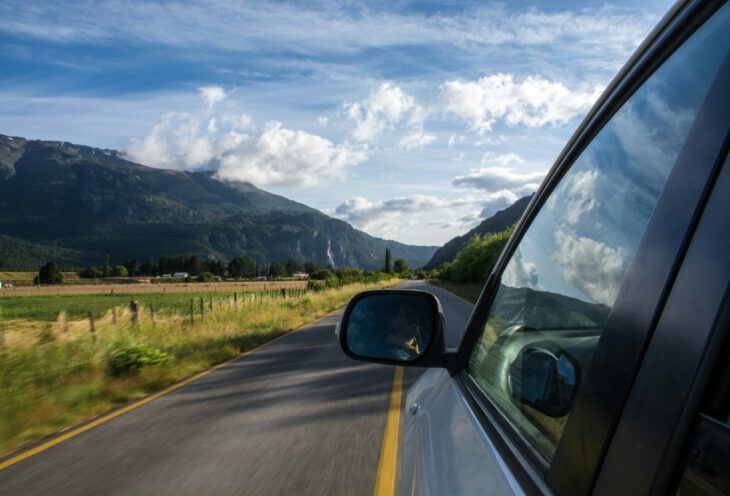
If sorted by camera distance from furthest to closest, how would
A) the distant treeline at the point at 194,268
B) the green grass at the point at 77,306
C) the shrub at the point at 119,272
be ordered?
the distant treeline at the point at 194,268, the shrub at the point at 119,272, the green grass at the point at 77,306

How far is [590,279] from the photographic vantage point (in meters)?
1.24

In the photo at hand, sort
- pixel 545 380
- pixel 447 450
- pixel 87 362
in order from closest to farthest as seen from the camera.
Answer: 1. pixel 545 380
2. pixel 447 450
3. pixel 87 362

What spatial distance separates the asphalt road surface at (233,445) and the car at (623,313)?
271 centimetres

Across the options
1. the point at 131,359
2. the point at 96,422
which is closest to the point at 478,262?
the point at 131,359

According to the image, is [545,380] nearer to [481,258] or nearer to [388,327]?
[388,327]

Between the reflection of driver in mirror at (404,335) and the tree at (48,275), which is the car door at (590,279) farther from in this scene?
the tree at (48,275)

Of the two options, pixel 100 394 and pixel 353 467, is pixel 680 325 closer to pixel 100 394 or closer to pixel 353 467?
pixel 353 467

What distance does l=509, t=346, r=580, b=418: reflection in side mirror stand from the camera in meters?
1.22

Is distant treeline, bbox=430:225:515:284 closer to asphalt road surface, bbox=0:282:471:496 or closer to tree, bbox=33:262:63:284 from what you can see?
asphalt road surface, bbox=0:282:471:496

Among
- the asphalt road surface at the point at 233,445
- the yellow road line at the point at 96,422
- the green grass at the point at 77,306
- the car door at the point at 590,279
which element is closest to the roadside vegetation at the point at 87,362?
the yellow road line at the point at 96,422

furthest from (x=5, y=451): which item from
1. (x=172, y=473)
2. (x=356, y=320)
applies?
(x=356, y=320)

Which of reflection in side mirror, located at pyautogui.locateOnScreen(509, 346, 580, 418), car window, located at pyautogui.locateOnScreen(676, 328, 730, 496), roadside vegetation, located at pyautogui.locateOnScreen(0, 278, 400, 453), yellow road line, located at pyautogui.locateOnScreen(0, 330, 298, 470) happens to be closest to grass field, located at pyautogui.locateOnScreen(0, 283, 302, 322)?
roadside vegetation, located at pyautogui.locateOnScreen(0, 278, 400, 453)

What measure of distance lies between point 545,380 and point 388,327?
42.0 inches

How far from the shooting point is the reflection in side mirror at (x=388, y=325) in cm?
218
